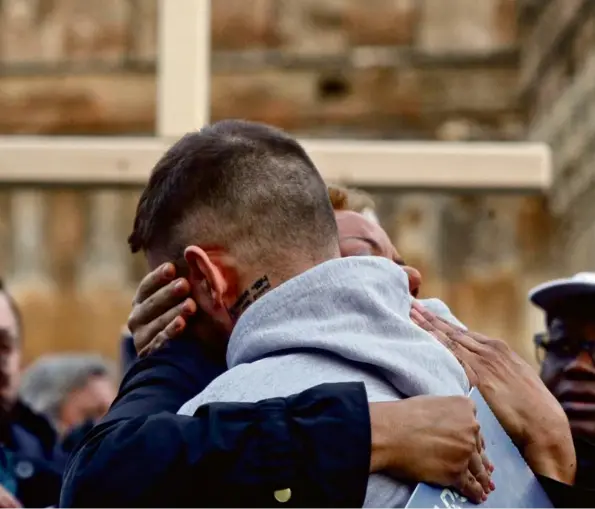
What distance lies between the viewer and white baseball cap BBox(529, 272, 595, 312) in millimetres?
2809

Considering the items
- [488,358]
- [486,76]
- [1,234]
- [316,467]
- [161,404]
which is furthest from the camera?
[486,76]

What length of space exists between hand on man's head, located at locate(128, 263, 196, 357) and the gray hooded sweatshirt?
→ 0.43ft

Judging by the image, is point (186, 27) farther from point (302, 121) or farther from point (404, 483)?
point (302, 121)

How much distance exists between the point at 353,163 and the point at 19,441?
1191 mm

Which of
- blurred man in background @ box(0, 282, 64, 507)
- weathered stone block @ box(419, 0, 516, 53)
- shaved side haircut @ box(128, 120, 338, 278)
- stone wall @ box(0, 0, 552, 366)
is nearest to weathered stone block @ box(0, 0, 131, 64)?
stone wall @ box(0, 0, 552, 366)

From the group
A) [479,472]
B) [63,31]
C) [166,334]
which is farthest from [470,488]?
[63,31]

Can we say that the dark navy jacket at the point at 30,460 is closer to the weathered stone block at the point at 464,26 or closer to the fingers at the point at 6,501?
the fingers at the point at 6,501

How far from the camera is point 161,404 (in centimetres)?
175

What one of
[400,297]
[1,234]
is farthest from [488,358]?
[1,234]

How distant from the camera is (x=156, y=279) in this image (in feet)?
6.18

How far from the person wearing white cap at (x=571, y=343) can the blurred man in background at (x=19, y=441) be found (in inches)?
44.3

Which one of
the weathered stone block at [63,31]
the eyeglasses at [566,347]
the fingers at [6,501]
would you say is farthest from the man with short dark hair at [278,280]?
the weathered stone block at [63,31]

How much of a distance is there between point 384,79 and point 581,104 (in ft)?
7.53

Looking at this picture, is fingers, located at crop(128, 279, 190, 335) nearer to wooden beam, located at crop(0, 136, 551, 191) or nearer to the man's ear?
the man's ear
